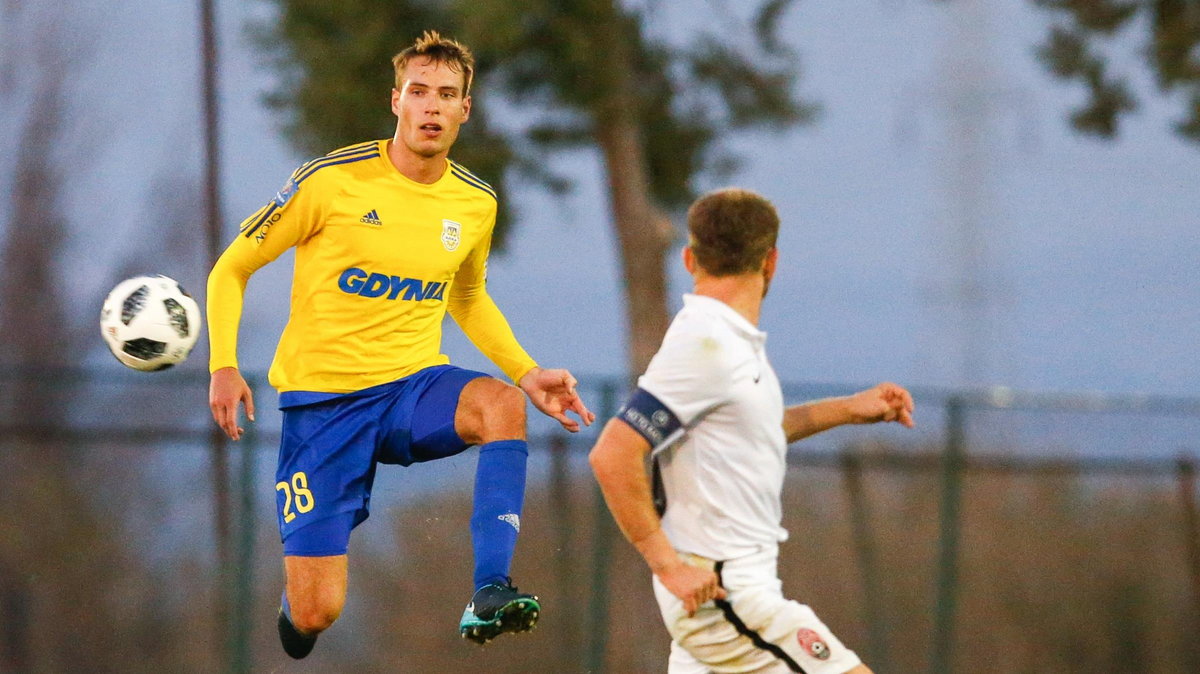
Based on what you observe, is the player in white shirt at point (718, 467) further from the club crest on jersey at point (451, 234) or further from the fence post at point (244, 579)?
the fence post at point (244, 579)

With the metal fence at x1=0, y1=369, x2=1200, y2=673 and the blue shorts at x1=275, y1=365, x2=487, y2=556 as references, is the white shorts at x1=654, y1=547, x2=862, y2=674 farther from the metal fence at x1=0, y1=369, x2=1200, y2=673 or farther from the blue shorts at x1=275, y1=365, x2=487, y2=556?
the metal fence at x1=0, y1=369, x2=1200, y2=673

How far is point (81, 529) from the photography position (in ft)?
31.6

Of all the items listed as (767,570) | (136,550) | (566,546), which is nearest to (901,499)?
(566,546)

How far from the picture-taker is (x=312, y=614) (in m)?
5.48

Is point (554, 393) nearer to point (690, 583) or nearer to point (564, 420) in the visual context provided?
point (564, 420)

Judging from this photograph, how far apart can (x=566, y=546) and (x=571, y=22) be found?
233 inches

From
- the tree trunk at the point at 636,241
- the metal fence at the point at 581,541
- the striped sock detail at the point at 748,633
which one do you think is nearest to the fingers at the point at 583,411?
the striped sock detail at the point at 748,633

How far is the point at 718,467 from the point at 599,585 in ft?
19.6

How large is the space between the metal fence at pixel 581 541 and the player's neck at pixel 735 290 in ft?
14.8

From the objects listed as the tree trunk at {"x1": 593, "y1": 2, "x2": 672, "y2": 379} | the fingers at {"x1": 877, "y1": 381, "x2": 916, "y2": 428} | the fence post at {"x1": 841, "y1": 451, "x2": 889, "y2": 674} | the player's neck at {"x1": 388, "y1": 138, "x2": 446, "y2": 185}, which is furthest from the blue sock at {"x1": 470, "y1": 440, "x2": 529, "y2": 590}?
the tree trunk at {"x1": 593, "y1": 2, "x2": 672, "y2": 379}

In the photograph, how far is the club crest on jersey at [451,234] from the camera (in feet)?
17.4

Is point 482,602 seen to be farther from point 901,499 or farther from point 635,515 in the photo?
point 901,499

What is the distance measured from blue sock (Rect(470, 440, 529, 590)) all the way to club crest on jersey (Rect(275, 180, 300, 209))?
1.06 meters

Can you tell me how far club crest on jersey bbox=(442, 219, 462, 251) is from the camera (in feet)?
17.4
